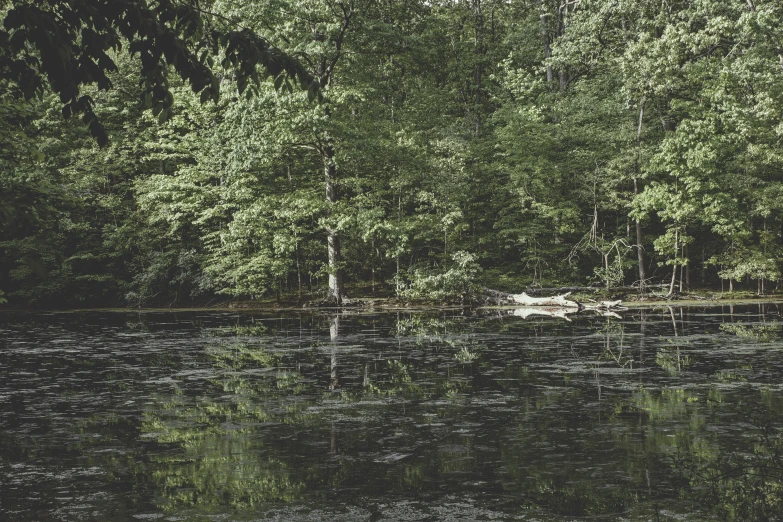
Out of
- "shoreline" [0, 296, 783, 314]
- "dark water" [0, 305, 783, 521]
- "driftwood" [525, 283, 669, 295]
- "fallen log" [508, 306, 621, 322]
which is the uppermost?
"driftwood" [525, 283, 669, 295]

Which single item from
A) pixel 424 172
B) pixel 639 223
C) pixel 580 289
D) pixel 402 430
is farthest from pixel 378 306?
pixel 402 430

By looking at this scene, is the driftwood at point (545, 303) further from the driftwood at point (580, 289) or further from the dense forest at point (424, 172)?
the driftwood at point (580, 289)

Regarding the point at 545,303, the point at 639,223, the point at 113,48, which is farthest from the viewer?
the point at 639,223

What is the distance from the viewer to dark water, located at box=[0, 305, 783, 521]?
5.04 m

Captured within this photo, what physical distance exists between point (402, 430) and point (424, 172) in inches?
881

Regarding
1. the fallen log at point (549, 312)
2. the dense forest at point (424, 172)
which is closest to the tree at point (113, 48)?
the fallen log at point (549, 312)

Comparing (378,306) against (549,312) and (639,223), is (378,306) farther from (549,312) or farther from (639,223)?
(639,223)

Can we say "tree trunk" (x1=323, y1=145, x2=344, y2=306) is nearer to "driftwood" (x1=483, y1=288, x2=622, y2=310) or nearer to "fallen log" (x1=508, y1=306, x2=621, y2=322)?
"driftwood" (x1=483, y1=288, x2=622, y2=310)

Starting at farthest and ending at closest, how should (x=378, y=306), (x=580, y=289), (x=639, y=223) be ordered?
(x=639, y=223)
(x=580, y=289)
(x=378, y=306)

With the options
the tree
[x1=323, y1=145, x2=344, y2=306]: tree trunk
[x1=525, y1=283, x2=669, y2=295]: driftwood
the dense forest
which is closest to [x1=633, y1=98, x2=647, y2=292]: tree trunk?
the dense forest

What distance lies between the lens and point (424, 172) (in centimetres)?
2891

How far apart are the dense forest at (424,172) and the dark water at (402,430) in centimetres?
1269

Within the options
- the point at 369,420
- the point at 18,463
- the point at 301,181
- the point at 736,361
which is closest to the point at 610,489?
the point at 369,420

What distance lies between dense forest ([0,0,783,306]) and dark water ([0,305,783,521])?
12.7m
